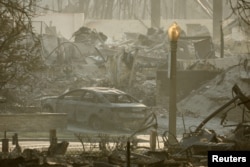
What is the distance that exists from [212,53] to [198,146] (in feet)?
97.8

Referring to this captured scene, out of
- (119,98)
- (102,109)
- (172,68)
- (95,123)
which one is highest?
(172,68)

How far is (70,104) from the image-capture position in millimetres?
32906

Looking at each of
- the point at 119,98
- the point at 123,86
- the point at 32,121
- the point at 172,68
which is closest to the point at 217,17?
the point at 123,86

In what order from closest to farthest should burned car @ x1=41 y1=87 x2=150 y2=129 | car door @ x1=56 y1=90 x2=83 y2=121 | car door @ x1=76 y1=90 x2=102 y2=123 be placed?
burned car @ x1=41 y1=87 x2=150 y2=129, car door @ x1=76 y1=90 x2=102 y2=123, car door @ x1=56 y1=90 x2=83 y2=121

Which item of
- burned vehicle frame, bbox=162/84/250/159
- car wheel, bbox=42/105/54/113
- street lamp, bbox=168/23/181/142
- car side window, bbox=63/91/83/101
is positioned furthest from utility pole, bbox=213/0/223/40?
burned vehicle frame, bbox=162/84/250/159

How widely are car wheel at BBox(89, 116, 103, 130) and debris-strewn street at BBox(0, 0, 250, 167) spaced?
0.12 ft

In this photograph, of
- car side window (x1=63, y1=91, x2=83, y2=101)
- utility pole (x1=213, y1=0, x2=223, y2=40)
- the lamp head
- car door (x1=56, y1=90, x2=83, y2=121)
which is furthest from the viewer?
utility pole (x1=213, y1=0, x2=223, y2=40)

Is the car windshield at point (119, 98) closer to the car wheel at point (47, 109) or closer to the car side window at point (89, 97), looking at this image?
the car side window at point (89, 97)

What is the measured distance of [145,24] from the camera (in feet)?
249

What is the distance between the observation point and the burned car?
3177 centimetres

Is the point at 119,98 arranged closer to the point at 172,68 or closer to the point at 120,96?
the point at 120,96

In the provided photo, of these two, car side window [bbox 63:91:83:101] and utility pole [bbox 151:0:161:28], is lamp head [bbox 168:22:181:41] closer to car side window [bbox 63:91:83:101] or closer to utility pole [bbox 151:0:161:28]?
car side window [bbox 63:91:83:101]

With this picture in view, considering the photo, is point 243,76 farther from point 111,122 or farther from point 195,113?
point 111,122

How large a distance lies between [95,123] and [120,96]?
99.1 inches
